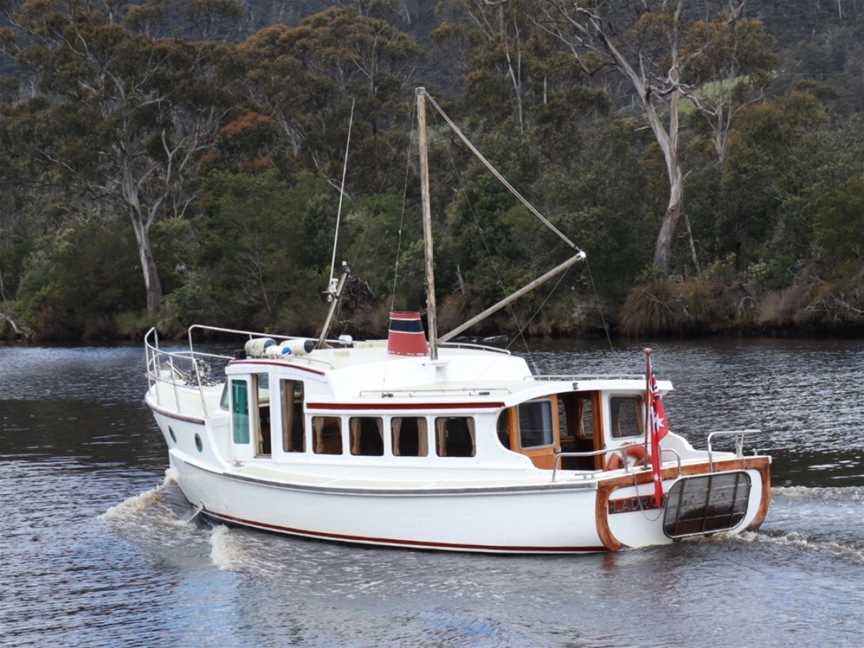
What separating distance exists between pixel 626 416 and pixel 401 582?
4.50 m

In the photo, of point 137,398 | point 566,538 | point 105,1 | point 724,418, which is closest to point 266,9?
point 105,1

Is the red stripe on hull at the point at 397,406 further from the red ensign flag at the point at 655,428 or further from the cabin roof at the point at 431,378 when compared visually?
the red ensign flag at the point at 655,428

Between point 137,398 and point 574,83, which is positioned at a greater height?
point 574,83

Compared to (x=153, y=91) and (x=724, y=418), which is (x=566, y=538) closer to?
(x=724, y=418)

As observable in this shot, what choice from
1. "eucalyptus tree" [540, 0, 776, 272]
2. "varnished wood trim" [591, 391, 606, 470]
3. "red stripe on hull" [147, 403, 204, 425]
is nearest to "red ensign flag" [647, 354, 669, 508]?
"varnished wood trim" [591, 391, 606, 470]

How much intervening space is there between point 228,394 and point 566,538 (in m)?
6.63

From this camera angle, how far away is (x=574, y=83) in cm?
8194

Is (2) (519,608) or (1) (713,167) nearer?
(2) (519,608)

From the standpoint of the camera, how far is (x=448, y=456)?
19.8m

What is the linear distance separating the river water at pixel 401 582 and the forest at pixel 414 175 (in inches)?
→ 1229

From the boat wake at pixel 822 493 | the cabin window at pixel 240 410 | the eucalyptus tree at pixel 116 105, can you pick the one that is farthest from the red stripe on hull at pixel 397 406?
A: the eucalyptus tree at pixel 116 105

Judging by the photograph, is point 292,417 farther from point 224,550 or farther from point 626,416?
point 626,416

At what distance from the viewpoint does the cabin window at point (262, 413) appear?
21.9m

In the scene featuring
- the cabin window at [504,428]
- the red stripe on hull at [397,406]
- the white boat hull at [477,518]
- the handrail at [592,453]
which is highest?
the red stripe on hull at [397,406]
